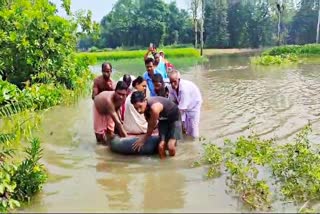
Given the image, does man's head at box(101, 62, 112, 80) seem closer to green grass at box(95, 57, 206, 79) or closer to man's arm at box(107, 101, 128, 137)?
man's arm at box(107, 101, 128, 137)

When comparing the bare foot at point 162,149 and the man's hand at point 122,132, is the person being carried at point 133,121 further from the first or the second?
the bare foot at point 162,149

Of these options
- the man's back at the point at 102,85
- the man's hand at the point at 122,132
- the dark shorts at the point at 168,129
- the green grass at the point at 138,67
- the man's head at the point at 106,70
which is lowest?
the green grass at the point at 138,67

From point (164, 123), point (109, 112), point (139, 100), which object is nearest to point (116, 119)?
point (109, 112)

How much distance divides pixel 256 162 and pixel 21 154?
12.0ft

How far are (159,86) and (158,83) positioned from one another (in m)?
0.09

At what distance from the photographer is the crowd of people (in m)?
6.73

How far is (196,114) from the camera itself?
26.2 ft

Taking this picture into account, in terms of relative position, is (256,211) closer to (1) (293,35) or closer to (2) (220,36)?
(2) (220,36)

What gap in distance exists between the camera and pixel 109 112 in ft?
23.8

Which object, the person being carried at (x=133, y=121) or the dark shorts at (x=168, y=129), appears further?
the person being carried at (x=133, y=121)

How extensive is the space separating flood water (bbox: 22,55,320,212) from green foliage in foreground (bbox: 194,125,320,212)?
6.6 inches

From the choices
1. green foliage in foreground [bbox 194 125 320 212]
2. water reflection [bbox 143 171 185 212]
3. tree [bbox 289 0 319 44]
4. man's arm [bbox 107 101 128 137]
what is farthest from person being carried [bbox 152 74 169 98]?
tree [bbox 289 0 319 44]

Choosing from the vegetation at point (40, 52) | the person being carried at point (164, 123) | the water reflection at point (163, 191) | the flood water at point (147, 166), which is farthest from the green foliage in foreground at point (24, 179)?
the vegetation at point (40, 52)

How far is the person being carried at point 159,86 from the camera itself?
755 cm
